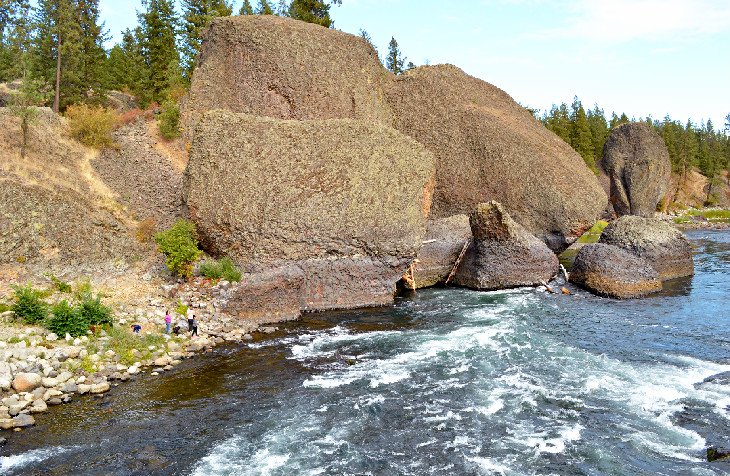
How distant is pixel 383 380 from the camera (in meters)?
18.0

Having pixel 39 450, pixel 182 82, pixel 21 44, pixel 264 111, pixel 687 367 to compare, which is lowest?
pixel 39 450

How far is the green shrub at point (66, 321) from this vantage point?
20.1 m

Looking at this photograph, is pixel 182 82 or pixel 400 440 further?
pixel 182 82

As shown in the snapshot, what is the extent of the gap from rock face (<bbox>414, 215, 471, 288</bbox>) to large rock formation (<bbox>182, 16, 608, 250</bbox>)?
6.31m

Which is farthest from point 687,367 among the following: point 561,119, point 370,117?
point 561,119

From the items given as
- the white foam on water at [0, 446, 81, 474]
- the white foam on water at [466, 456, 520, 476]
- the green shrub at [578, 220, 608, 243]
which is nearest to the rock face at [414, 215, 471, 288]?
the white foam on water at [466, 456, 520, 476]

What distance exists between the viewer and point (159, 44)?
50.6 m

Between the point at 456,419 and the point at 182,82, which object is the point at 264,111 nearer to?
the point at 182,82

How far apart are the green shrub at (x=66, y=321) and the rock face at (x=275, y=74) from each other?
70.4ft

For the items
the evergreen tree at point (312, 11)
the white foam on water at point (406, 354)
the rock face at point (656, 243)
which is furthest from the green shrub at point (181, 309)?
the evergreen tree at point (312, 11)

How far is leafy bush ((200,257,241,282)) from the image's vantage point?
1011 inches

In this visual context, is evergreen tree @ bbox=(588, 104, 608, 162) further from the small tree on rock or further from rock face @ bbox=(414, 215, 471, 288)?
the small tree on rock

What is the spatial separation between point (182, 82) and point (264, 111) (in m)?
13.6

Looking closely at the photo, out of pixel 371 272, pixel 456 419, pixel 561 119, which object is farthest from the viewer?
pixel 561 119
